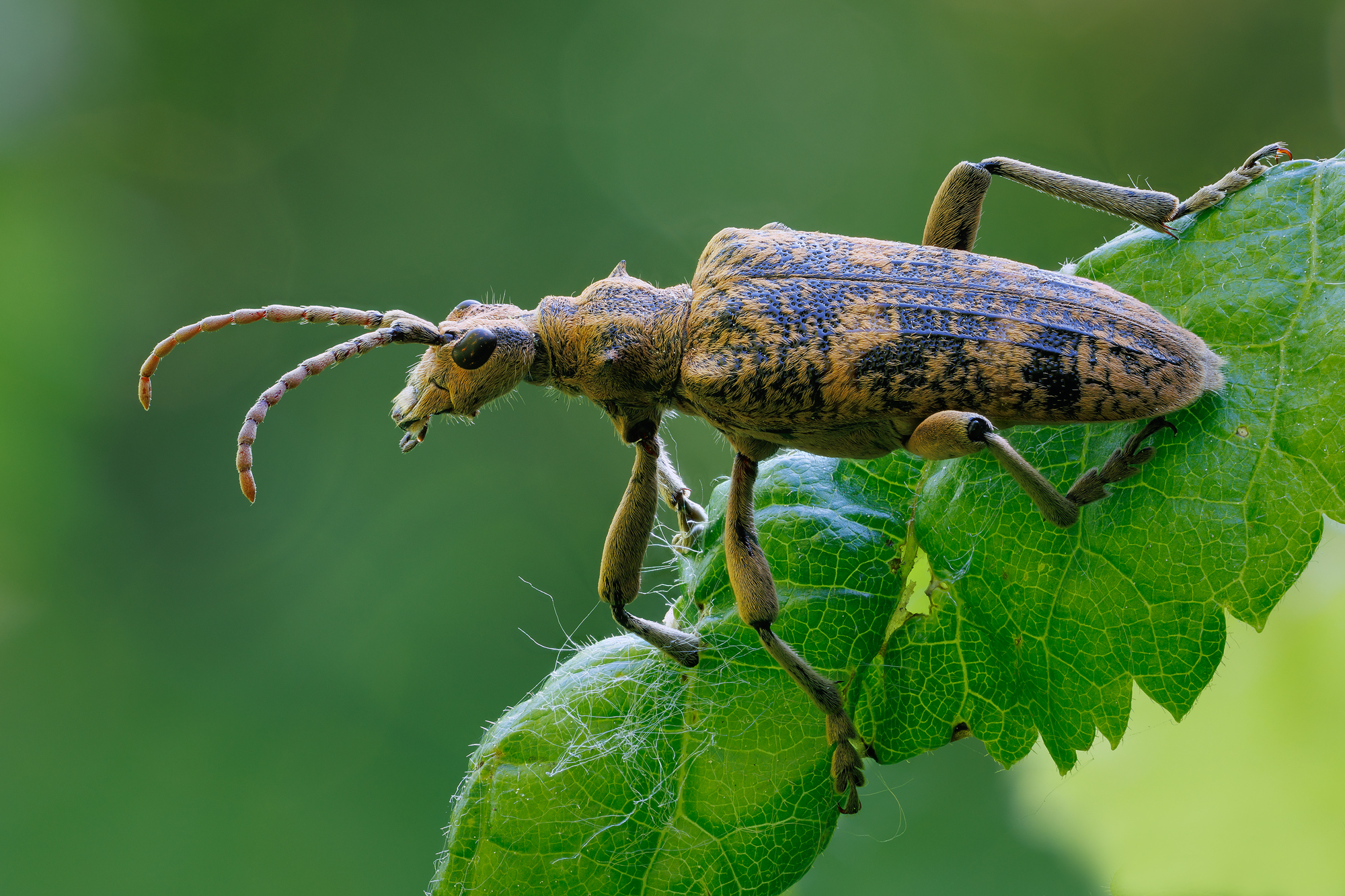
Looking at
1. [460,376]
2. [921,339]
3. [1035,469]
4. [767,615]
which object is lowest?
[767,615]

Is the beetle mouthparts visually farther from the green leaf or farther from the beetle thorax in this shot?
the green leaf

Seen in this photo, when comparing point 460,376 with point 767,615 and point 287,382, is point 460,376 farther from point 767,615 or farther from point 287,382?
point 767,615

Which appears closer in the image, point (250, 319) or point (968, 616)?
point (968, 616)

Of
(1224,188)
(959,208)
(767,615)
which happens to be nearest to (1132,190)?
(1224,188)

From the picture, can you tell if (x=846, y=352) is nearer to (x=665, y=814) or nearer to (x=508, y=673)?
(x=665, y=814)

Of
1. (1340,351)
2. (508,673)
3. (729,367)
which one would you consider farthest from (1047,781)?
(508,673)

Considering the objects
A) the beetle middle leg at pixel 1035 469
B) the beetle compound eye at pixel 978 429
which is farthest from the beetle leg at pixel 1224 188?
the beetle compound eye at pixel 978 429
